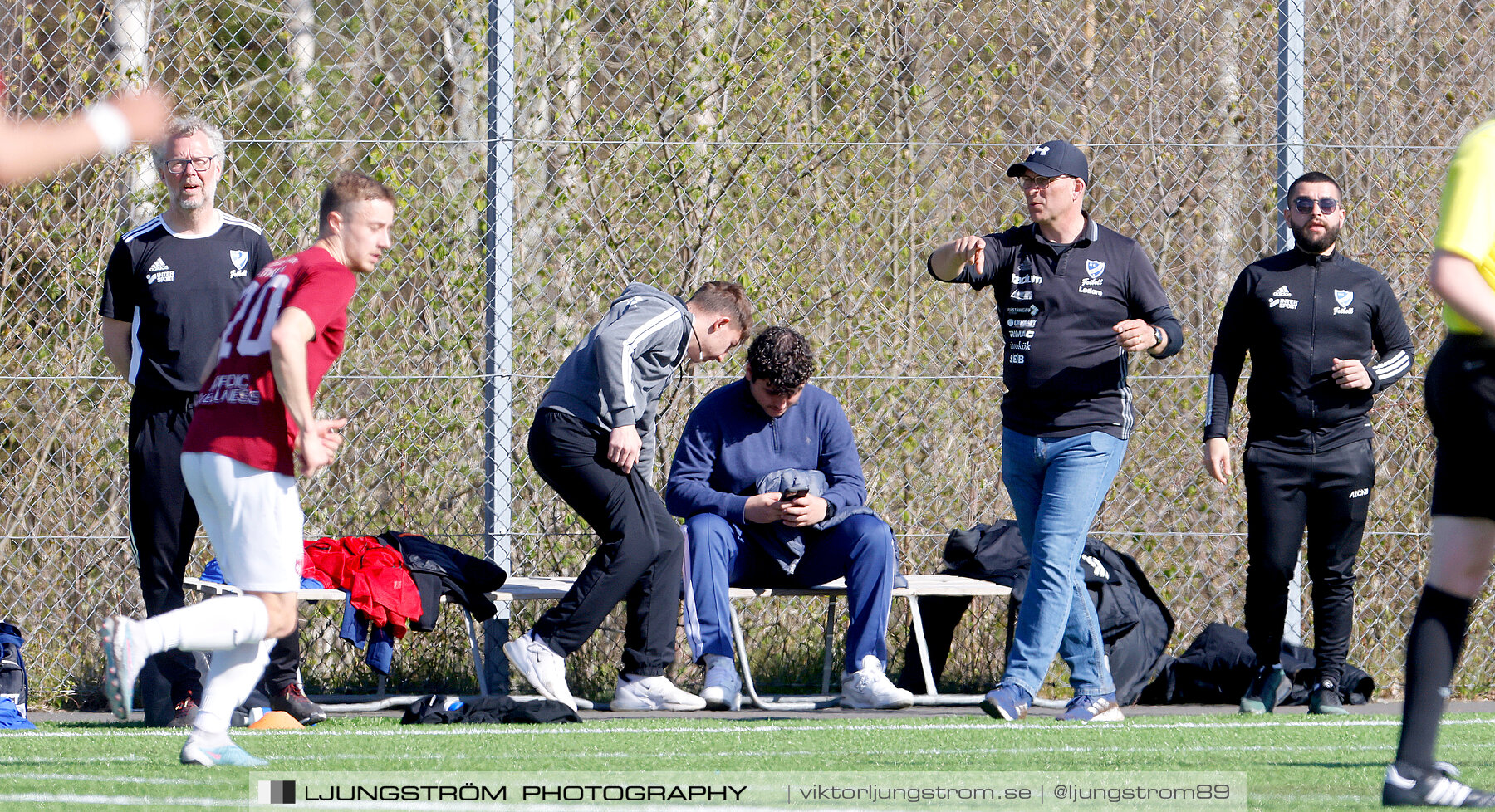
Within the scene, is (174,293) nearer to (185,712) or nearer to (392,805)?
(185,712)

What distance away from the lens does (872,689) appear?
6.07m

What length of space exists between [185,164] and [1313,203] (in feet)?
13.7

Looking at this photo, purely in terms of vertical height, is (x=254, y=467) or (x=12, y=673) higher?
(x=254, y=467)

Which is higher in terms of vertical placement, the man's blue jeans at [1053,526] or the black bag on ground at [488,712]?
the man's blue jeans at [1053,526]

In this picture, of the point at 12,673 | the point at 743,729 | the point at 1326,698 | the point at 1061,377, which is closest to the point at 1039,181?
the point at 1061,377

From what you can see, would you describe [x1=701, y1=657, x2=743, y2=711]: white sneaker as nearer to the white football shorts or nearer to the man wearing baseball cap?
the man wearing baseball cap

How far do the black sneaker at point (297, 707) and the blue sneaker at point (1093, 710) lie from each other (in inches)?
106

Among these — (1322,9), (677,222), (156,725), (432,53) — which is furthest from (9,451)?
(1322,9)

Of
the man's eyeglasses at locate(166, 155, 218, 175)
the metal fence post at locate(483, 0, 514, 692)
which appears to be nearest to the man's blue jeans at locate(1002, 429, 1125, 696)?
the metal fence post at locate(483, 0, 514, 692)

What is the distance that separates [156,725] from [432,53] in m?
3.54

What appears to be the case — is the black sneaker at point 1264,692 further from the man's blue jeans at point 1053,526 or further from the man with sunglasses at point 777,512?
the man with sunglasses at point 777,512

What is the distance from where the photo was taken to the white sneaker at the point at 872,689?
6070 millimetres

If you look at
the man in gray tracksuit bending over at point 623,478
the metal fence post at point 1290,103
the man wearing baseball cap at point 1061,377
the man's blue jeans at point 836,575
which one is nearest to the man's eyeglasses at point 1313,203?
the man wearing baseball cap at point 1061,377

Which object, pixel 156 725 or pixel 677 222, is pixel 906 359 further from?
pixel 156 725
